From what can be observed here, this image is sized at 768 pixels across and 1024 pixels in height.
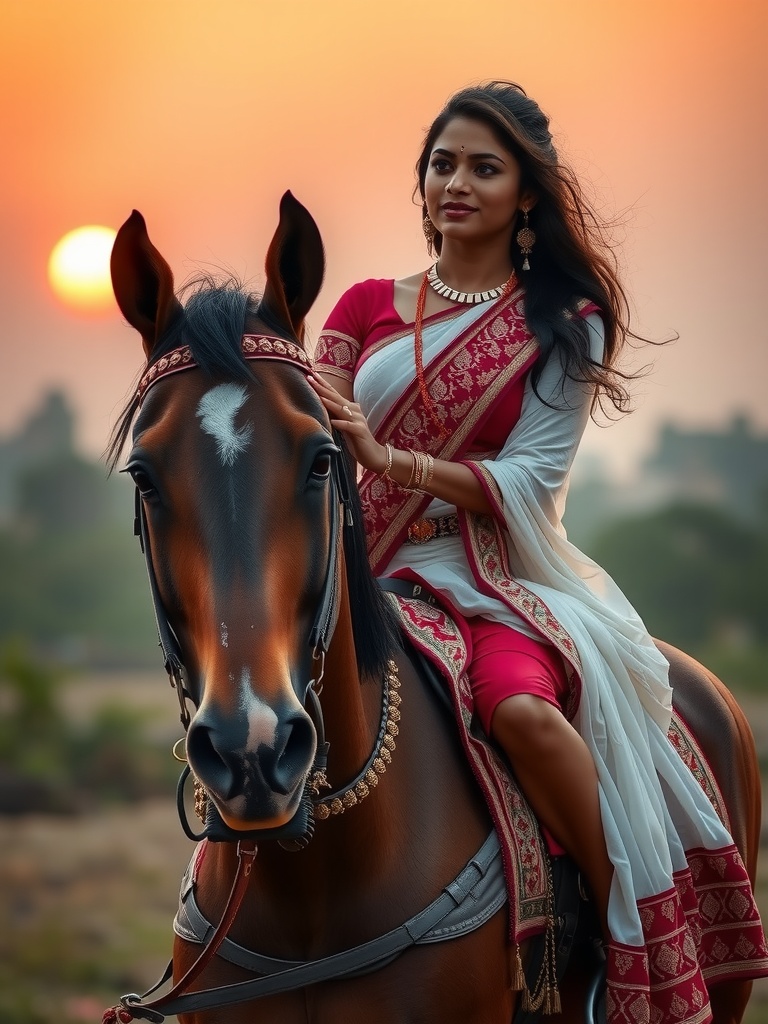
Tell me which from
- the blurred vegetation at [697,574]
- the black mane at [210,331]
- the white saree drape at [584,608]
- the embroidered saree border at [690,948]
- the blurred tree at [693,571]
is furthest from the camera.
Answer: the blurred tree at [693,571]

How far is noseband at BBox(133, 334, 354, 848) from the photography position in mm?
1721

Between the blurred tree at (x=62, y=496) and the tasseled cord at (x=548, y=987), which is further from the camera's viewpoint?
the blurred tree at (x=62, y=496)

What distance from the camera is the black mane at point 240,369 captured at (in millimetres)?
1863

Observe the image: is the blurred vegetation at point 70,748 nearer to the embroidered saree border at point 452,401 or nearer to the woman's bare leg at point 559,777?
the embroidered saree border at point 452,401

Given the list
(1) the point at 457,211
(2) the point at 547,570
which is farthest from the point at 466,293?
(2) the point at 547,570

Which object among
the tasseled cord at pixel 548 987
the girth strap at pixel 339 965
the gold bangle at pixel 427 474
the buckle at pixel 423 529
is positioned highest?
the gold bangle at pixel 427 474

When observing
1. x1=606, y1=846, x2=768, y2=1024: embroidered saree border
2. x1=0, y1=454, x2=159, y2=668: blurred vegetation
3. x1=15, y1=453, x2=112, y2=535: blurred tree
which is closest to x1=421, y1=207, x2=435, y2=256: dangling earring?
x1=606, y1=846, x2=768, y2=1024: embroidered saree border

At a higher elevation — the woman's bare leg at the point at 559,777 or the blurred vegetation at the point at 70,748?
the blurred vegetation at the point at 70,748

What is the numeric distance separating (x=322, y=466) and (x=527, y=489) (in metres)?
0.83

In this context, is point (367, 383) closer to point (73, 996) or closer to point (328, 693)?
point (328, 693)

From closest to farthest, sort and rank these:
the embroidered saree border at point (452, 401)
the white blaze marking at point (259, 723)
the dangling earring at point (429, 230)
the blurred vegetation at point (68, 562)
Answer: the white blaze marking at point (259, 723) → the embroidered saree border at point (452, 401) → the dangling earring at point (429, 230) → the blurred vegetation at point (68, 562)

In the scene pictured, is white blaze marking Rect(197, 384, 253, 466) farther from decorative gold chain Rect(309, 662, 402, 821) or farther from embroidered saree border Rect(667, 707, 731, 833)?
embroidered saree border Rect(667, 707, 731, 833)

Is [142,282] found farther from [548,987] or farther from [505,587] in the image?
[548,987]

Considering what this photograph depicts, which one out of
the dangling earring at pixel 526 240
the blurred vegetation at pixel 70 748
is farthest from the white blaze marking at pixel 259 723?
the blurred vegetation at pixel 70 748
